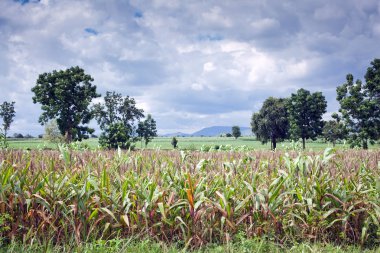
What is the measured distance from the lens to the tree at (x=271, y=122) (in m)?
73.8

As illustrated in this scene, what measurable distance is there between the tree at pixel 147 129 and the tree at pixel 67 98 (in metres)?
34.2

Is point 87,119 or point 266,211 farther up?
point 87,119

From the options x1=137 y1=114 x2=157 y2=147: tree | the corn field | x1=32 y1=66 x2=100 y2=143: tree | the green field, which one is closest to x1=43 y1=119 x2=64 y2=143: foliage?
the green field

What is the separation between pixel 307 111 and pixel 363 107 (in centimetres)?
2508

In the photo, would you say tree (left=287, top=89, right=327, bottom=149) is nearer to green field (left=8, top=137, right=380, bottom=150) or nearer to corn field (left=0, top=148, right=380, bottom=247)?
green field (left=8, top=137, right=380, bottom=150)

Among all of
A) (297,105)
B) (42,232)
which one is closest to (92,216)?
(42,232)

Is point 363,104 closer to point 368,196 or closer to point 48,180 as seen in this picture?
point 368,196

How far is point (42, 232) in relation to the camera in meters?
5.34

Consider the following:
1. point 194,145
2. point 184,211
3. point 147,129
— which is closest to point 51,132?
point 147,129

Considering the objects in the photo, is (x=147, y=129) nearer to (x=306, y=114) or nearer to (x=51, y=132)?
(x=51, y=132)

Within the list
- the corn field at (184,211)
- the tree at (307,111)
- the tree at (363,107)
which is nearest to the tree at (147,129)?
the tree at (307,111)

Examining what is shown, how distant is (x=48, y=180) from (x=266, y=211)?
149 inches

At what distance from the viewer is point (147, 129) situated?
99.0 metres

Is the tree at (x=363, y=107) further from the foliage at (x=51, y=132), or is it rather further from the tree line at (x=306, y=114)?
the foliage at (x=51, y=132)
